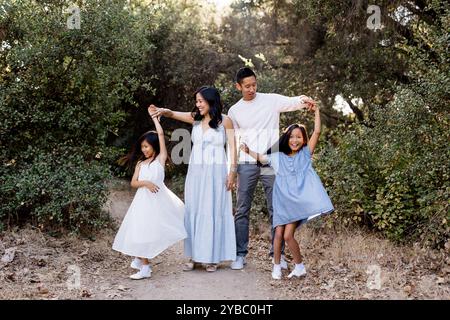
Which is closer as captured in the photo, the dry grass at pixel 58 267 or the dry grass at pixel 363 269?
the dry grass at pixel 363 269

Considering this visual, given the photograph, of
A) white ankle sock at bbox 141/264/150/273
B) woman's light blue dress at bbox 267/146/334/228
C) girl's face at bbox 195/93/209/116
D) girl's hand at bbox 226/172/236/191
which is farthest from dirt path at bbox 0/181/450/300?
girl's face at bbox 195/93/209/116

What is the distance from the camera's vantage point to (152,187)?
18.7 feet

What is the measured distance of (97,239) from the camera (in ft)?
23.9

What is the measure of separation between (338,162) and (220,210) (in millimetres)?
2576

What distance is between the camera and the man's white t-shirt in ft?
19.1

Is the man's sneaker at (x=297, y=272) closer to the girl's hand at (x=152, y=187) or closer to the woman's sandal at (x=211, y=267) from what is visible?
the woman's sandal at (x=211, y=267)

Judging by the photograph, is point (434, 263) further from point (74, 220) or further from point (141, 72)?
point (141, 72)

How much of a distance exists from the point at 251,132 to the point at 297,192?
36.6 inches

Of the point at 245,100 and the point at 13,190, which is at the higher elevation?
the point at 245,100

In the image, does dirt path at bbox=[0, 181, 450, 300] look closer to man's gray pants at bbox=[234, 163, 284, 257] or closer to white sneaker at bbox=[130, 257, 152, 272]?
white sneaker at bbox=[130, 257, 152, 272]

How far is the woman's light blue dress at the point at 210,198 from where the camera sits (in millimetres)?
5762

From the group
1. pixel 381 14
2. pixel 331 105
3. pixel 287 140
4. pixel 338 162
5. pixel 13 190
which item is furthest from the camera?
pixel 331 105

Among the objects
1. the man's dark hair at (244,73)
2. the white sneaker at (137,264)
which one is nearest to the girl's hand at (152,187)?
the white sneaker at (137,264)
